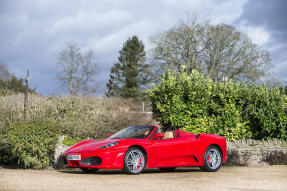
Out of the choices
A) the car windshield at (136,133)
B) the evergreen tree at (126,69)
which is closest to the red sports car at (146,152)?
the car windshield at (136,133)

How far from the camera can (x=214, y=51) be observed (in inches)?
1484

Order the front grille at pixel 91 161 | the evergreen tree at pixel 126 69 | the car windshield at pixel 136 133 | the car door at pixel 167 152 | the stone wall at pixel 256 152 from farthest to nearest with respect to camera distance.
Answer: the evergreen tree at pixel 126 69
the stone wall at pixel 256 152
the car windshield at pixel 136 133
the car door at pixel 167 152
the front grille at pixel 91 161

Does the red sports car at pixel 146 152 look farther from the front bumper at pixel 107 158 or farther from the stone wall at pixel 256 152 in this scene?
the stone wall at pixel 256 152

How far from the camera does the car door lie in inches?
384

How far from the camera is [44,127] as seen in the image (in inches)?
501

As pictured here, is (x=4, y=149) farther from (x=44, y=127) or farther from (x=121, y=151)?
(x=121, y=151)

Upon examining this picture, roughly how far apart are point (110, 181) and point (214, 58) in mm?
31560

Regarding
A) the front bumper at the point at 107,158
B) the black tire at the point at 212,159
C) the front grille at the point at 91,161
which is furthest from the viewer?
the black tire at the point at 212,159

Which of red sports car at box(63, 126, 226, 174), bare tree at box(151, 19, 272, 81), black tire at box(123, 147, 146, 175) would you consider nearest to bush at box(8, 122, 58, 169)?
red sports car at box(63, 126, 226, 174)

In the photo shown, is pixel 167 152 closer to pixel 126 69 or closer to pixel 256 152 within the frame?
pixel 256 152

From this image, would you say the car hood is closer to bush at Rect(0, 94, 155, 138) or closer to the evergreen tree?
bush at Rect(0, 94, 155, 138)

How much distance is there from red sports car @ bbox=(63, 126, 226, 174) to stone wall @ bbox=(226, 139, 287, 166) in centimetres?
289

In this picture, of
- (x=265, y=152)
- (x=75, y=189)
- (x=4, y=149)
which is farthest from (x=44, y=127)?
(x=265, y=152)

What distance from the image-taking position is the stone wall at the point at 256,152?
45.1 ft
